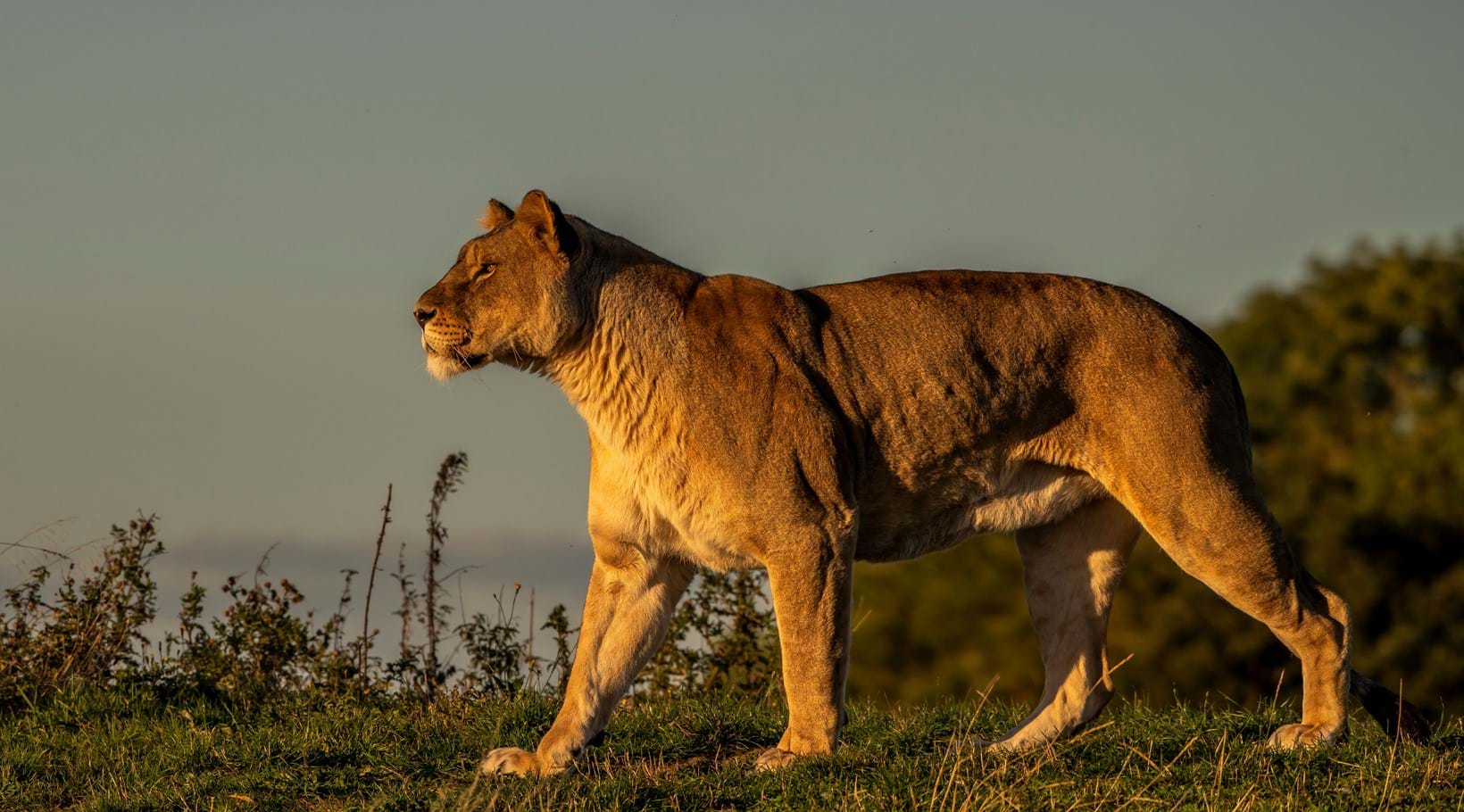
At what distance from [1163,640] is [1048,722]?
2268 centimetres

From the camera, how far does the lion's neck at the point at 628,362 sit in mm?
8531

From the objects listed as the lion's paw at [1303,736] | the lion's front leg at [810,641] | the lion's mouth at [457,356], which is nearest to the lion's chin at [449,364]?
the lion's mouth at [457,356]

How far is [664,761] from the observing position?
904 cm

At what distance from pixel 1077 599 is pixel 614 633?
7.92 feet

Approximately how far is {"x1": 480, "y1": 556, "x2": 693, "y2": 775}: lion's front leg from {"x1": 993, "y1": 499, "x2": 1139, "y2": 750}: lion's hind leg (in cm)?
189

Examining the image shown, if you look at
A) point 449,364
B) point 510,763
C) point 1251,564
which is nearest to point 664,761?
point 510,763

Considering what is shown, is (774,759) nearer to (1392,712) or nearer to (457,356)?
(457,356)

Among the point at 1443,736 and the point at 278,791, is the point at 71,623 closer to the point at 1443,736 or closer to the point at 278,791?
the point at 278,791

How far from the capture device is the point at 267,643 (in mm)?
10938

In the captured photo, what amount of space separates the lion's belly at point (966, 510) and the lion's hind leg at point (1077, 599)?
1.23 feet

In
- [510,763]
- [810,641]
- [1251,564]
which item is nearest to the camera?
[810,641]

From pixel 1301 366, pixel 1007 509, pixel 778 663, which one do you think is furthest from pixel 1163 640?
pixel 1007 509

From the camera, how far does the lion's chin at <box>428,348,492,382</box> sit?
8.56 metres

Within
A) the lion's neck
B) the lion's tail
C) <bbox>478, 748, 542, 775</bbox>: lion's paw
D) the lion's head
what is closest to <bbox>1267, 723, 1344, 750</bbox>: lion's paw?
the lion's tail
